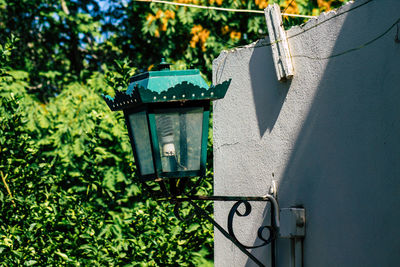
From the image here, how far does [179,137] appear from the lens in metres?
3.04

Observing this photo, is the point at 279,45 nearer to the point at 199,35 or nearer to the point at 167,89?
the point at 167,89

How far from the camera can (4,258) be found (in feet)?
17.5

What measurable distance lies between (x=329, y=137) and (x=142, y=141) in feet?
3.48

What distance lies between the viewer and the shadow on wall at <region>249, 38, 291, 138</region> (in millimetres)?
3627

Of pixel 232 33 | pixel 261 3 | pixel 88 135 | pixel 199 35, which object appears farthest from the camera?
pixel 232 33

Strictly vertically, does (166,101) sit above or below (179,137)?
above

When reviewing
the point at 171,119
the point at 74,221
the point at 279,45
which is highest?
the point at 279,45

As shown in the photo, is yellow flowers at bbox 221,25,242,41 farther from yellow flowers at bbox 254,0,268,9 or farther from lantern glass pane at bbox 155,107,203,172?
lantern glass pane at bbox 155,107,203,172

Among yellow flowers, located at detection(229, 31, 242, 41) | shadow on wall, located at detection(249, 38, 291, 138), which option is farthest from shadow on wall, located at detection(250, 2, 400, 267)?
yellow flowers, located at detection(229, 31, 242, 41)

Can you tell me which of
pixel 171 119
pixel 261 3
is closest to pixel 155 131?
pixel 171 119

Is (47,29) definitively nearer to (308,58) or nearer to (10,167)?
(10,167)

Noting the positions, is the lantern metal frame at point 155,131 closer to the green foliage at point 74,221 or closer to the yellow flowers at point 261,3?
the green foliage at point 74,221

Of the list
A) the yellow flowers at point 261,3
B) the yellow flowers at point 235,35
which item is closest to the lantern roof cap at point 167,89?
the yellow flowers at point 261,3

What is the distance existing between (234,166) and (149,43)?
6.21 m
